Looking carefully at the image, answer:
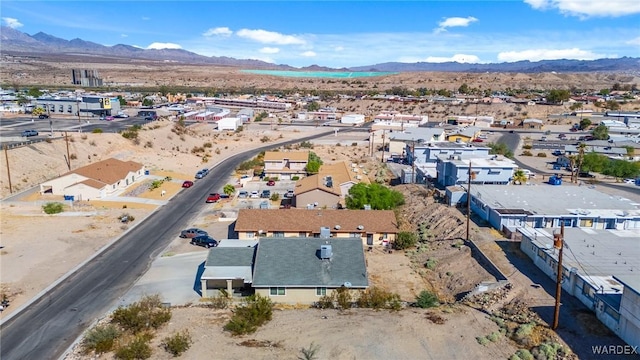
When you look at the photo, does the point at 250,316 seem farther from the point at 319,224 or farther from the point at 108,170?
the point at 108,170

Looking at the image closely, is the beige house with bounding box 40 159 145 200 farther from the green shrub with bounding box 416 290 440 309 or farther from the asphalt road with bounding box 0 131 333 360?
the green shrub with bounding box 416 290 440 309

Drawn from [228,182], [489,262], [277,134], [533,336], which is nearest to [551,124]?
[277,134]

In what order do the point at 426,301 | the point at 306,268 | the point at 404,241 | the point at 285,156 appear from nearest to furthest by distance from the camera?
the point at 426,301, the point at 306,268, the point at 404,241, the point at 285,156

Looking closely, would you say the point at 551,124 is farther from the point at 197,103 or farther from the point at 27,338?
the point at 27,338

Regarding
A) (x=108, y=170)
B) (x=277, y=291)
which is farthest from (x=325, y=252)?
(x=108, y=170)

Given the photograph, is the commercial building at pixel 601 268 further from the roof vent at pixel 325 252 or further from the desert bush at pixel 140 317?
the desert bush at pixel 140 317

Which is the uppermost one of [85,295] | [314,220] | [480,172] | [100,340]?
[480,172]

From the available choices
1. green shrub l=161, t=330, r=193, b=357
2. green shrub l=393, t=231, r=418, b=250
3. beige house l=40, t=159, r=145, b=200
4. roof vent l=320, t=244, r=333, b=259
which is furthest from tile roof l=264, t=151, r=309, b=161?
green shrub l=161, t=330, r=193, b=357
